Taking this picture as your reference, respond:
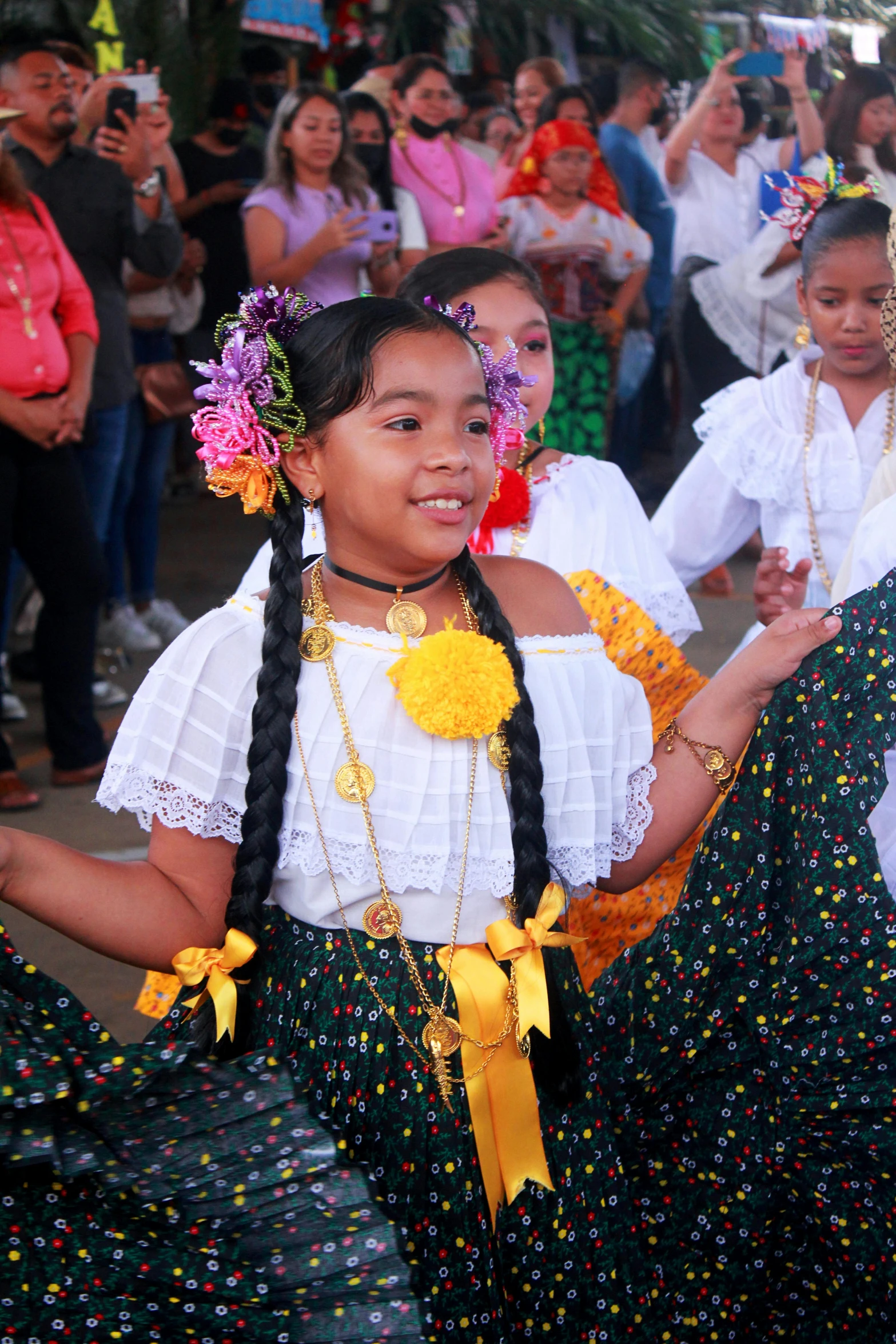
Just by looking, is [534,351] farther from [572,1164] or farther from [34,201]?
[34,201]

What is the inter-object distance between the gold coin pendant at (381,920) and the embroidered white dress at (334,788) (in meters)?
0.02

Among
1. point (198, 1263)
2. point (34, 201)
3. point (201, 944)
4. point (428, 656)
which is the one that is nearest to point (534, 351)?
point (428, 656)

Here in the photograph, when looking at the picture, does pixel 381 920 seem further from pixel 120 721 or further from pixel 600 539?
pixel 120 721

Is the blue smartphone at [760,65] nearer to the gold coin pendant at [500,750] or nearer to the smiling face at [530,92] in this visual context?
the smiling face at [530,92]

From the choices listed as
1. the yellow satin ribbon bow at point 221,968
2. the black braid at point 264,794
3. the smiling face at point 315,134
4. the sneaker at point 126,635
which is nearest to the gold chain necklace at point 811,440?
the black braid at point 264,794

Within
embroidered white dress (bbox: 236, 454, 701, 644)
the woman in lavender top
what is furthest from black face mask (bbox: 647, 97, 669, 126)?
embroidered white dress (bbox: 236, 454, 701, 644)

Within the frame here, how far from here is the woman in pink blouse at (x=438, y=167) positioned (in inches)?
275

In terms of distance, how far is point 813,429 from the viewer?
11.2ft

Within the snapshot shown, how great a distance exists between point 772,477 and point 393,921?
1.91 metres

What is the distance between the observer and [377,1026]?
1865 millimetres

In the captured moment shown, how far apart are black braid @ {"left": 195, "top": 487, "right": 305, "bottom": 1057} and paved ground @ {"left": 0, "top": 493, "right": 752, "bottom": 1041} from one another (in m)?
1.67

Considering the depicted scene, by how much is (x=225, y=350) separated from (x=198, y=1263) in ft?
3.61

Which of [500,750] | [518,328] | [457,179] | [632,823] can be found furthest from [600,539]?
[457,179]

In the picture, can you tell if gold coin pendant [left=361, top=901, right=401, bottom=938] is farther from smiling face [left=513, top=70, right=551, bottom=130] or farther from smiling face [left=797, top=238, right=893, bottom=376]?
smiling face [left=513, top=70, right=551, bottom=130]
